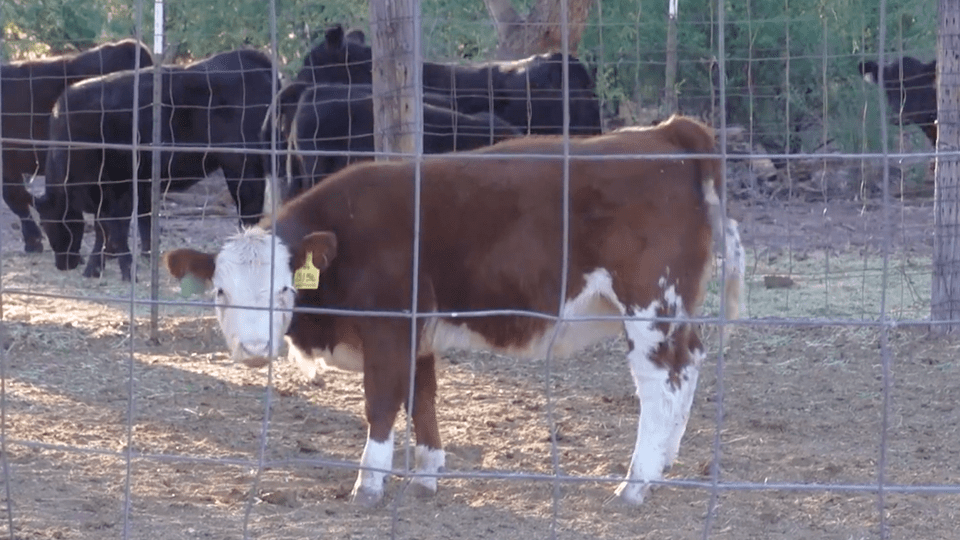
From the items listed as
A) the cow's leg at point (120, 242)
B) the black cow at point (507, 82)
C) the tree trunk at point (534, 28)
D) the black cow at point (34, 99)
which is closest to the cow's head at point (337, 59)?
the black cow at point (507, 82)

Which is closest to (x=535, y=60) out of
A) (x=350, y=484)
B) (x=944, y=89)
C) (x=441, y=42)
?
(x=441, y=42)

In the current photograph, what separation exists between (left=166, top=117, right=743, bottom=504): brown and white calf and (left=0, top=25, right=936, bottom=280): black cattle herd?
4247 mm

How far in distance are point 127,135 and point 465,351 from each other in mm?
4533

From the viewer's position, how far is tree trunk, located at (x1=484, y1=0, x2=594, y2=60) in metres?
12.6

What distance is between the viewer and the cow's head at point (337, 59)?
1247 centimetres

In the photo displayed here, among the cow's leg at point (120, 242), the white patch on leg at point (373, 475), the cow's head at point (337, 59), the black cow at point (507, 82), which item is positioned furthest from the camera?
the cow's head at point (337, 59)

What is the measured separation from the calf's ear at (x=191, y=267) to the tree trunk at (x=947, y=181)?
4.72 m

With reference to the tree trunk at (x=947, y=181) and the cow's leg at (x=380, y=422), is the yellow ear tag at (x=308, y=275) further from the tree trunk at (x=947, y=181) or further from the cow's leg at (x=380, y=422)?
the tree trunk at (x=947, y=181)

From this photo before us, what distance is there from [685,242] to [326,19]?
406 inches

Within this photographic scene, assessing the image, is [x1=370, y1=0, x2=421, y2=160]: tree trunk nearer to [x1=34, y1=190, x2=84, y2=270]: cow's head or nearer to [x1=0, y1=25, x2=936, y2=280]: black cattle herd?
[x1=0, y1=25, x2=936, y2=280]: black cattle herd

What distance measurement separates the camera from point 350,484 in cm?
554

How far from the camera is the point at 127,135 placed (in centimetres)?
1135

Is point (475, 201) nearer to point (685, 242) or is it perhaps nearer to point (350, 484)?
point (685, 242)

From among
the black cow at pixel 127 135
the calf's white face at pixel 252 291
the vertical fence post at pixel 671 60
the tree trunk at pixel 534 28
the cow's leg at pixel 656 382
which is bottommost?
the cow's leg at pixel 656 382
